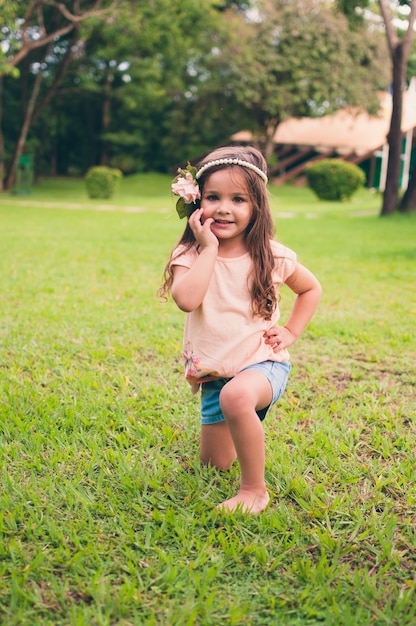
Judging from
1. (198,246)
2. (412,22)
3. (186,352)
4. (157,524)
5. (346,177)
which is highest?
(412,22)

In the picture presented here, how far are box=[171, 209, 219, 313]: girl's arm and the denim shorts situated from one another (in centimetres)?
34

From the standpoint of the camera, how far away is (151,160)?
32.9 meters

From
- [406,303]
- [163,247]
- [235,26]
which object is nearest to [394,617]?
[406,303]

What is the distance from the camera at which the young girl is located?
2229mm

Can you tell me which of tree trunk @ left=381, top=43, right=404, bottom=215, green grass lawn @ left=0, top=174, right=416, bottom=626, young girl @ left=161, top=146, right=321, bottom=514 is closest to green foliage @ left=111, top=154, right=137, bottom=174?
tree trunk @ left=381, top=43, right=404, bottom=215

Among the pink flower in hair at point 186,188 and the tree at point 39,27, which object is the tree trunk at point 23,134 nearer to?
the tree at point 39,27

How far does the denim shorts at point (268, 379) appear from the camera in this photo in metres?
2.33

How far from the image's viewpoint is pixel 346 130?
3059 centimetres

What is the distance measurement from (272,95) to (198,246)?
2594cm

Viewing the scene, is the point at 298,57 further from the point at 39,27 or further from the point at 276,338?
the point at 276,338

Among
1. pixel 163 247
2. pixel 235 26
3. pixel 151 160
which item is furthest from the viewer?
pixel 151 160

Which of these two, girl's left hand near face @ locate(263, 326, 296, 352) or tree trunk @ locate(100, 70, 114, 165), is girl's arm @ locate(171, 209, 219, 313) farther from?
tree trunk @ locate(100, 70, 114, 165)

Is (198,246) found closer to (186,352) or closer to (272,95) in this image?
(186,352)

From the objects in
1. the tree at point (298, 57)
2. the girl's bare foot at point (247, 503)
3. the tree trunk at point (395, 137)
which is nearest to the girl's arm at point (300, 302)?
the girl's bare foot at point (247, 503)
